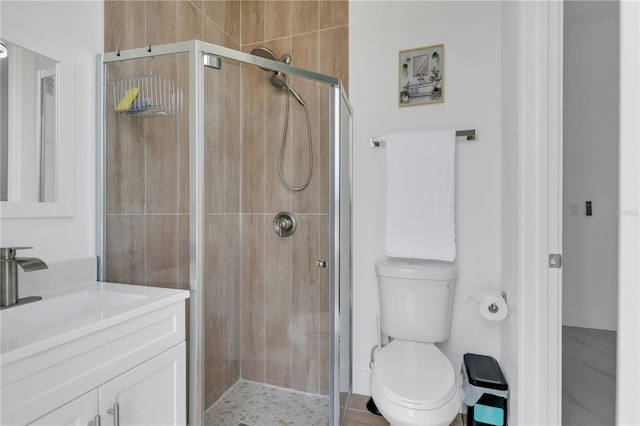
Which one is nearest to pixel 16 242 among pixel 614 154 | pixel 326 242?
pixel 326 242

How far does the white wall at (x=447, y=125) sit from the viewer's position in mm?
1611

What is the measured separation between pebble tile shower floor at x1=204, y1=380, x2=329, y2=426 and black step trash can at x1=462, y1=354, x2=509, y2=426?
70 centimetres

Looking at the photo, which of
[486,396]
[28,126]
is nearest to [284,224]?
[28,126]

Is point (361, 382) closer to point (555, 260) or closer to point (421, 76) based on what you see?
point (555, 260)

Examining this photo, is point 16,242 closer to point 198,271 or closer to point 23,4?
point 198,271

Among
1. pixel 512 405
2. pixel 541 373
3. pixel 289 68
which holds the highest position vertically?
pixel 289 68

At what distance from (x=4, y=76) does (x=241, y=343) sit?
4.35 ft

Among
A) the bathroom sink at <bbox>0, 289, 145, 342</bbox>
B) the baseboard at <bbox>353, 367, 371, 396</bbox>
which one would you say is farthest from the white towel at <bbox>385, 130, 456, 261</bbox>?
the bathroom sink at <bbox>0, 289, 145, 342</bbox>

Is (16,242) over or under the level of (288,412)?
over

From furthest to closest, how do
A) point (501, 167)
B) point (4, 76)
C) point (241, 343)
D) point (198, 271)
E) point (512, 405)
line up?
point (501, 167) < point (241, 343) < point (512, 405) < point (198, 271) < point (4, 76)

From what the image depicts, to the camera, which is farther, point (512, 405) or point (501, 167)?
point (501, 167)

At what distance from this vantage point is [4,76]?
95cm

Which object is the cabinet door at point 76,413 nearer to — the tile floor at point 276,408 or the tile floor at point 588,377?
the tile floor at point 276,408

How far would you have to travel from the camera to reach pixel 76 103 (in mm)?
1187
